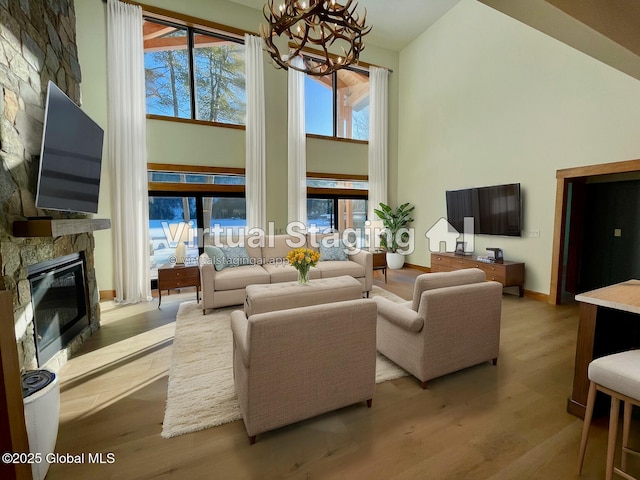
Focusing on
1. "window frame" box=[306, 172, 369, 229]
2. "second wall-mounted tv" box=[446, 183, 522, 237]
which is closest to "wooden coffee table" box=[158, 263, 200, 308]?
"window frame" box=[306, 172, 369, 229]

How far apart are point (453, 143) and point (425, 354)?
16.3 ft

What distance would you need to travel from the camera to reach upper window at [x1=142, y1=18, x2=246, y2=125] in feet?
16.0

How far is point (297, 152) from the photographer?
5.80 metres

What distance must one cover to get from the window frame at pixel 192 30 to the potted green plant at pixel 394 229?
375 centimetres

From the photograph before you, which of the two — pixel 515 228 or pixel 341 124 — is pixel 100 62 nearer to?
pixel 341 124

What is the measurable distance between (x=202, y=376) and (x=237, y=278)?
5.60ft

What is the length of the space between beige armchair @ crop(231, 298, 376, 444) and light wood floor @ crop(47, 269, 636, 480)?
0.58 feet

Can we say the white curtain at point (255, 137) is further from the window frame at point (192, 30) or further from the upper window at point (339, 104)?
the upper window at point (339, 104)

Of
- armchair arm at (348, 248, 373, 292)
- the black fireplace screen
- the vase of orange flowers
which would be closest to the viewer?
the black fireplace screen

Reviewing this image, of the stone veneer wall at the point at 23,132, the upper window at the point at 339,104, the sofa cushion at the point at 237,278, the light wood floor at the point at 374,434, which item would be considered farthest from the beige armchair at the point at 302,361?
the upper window at the point at 339,104

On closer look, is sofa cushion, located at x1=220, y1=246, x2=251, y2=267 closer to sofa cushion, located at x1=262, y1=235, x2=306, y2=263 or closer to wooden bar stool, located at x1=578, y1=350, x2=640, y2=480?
sofa cushion, located at x1=262, y1=235, x2=306, y2=263

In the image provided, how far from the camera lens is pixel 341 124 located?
21.6 ft

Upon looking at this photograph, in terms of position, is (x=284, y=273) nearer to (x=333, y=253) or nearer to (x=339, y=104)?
(x=333, y=253)

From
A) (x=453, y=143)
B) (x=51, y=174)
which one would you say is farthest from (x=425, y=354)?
(x=453, y=143)
